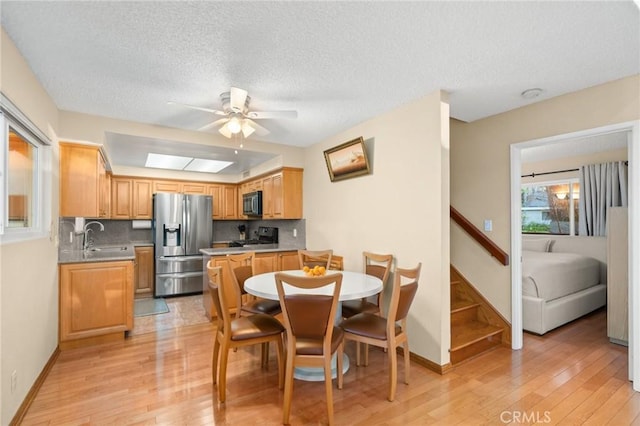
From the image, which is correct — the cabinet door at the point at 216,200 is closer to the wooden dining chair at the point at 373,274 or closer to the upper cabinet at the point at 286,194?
the upper cabinet at the point at 286,194

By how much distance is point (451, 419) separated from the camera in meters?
1.99

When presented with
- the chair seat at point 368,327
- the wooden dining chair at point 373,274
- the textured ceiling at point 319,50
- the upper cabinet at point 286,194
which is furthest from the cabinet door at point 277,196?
the chair seat at point 368,327

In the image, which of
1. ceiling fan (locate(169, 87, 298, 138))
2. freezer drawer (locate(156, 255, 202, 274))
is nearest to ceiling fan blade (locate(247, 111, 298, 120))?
ceiling fan (locate(169, 87, 298, 138))

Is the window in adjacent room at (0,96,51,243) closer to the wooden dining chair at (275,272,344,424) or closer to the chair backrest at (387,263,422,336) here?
the wooden dining chair at (275,272,344,424)

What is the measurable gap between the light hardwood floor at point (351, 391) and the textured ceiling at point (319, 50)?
2423 millimetres

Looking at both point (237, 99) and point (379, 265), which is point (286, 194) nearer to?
point (379, 265)

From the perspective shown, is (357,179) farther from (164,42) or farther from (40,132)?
(40,132)

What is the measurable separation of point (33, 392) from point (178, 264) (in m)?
3.24

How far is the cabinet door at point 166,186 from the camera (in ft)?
19.4

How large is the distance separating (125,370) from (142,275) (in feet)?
10.4

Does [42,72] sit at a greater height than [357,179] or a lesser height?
greater

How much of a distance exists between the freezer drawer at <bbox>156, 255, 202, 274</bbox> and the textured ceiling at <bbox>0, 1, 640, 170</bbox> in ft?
9.93

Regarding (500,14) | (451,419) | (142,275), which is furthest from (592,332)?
(142,275)

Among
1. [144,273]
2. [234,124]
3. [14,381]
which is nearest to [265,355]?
[14,381]
